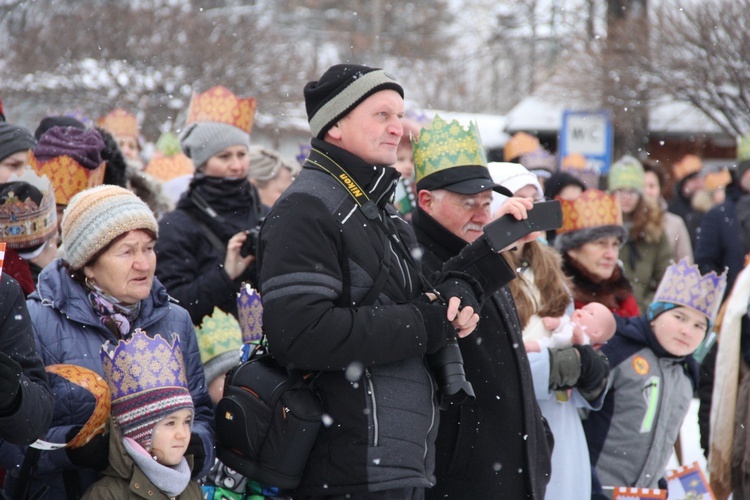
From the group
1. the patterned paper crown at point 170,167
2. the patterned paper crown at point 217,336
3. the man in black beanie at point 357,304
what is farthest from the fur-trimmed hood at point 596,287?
the patterned paper crown at point 170,167

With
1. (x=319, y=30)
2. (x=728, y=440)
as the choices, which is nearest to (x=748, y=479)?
(x=728, y=440)

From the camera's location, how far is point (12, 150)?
4.09m

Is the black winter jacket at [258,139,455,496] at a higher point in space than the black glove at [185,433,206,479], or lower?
higher

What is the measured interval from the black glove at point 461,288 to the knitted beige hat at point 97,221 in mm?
1008

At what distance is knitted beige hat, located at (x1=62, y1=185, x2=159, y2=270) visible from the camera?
3.17 meters

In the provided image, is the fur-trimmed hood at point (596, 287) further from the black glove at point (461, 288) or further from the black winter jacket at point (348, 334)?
the black winter jacket at point (348, 334)

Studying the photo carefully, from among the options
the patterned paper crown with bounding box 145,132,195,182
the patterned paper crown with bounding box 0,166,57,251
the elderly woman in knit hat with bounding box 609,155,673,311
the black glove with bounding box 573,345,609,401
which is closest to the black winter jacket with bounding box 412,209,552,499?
the black glove with bounding box 573,345,609,401

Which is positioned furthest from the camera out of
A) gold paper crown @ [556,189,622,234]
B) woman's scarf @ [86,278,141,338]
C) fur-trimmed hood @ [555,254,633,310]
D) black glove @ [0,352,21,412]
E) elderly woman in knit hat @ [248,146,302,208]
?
elderly woman in knit hat @ [248,146,302,208]

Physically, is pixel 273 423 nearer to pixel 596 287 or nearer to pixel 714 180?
pixel 596 287

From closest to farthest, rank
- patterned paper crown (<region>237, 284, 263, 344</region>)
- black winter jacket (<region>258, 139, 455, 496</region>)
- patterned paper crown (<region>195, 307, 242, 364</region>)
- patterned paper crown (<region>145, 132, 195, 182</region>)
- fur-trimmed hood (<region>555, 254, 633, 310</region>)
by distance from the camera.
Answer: black winter jacket (<region>258, 139, 455, 496</region>) < patterned paper crown (<region>195, 307, 242, 364</region>) < patterned paper crown (<region>237, 284, 263, 344</region>) < fur-trimmed hood (<region>555, 254, 633, 310</region>) < patterned paper crown (<region>145, 132, 195, 182</region>)

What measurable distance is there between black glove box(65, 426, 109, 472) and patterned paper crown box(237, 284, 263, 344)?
1183 mm

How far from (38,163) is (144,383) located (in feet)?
6.82

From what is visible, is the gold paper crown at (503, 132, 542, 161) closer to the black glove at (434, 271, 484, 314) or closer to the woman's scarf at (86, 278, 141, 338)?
the black glove at (434, 271, 484, 314)

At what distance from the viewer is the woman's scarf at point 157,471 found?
2877mm
